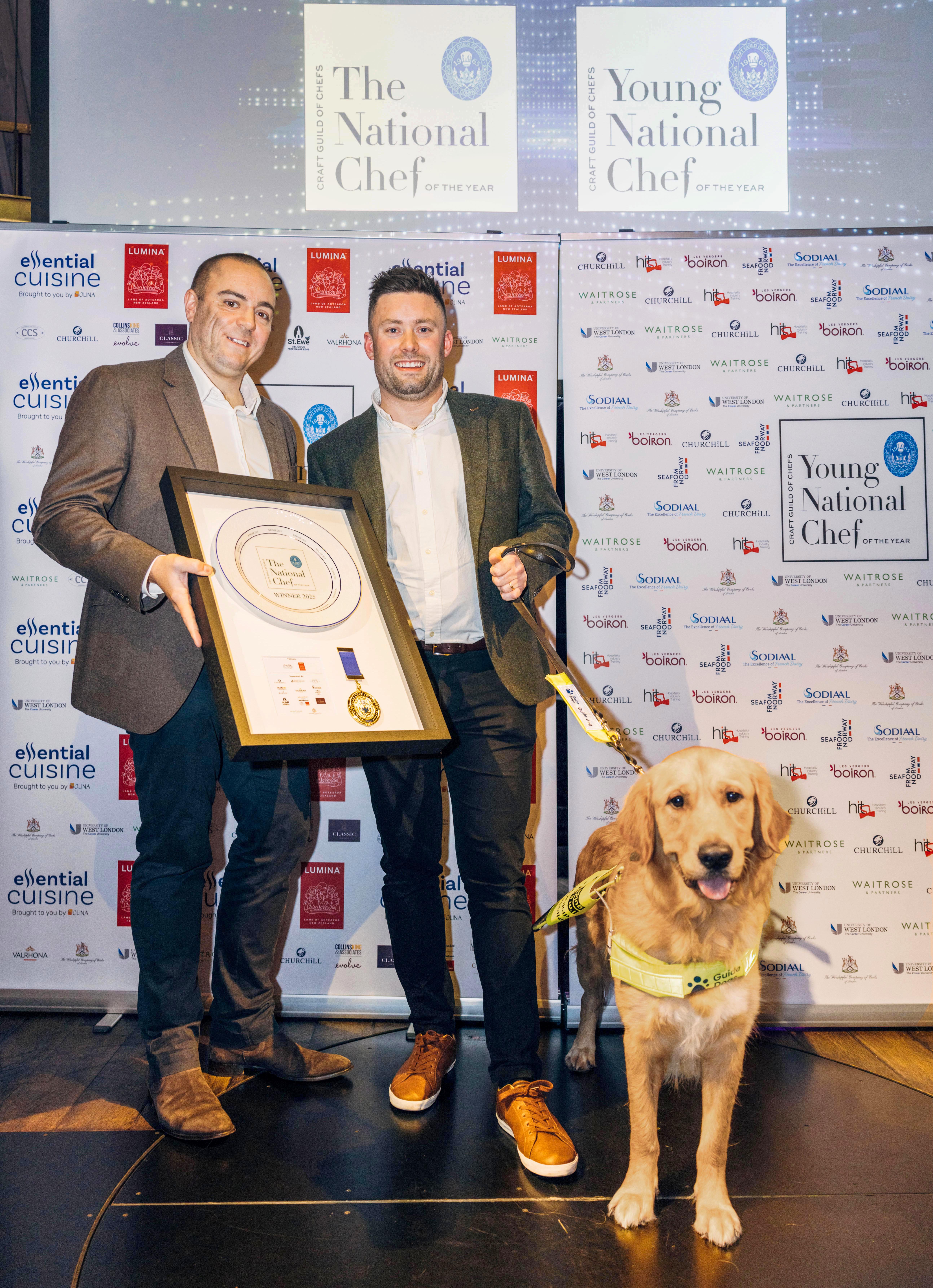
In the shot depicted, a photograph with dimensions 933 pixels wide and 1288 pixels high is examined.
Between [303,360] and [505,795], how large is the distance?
70.9 inches

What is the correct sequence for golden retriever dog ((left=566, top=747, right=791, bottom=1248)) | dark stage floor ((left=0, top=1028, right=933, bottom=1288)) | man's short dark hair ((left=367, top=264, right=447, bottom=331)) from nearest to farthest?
dark stage floor ((left=0, top=1028, right=933, bottom=1288)) < golden retriever dog ((left=566, top=747, right=791, bottom=1248)) < man's short dark hair ((left=367, top=264, right=447, bottom=331))

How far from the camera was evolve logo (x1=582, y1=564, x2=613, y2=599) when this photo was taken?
3068 millimetres

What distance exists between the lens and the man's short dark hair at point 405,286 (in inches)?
92.8

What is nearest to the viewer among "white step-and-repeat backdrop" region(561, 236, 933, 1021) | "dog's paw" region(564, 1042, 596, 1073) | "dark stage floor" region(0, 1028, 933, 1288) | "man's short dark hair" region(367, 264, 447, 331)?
"dark stage floor" region(0, 1028, 933, 1288)

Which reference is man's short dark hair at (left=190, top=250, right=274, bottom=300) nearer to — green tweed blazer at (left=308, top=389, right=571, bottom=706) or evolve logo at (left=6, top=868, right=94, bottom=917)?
green tweed blazer at (left=308, top=389, right=571, bottom=706)

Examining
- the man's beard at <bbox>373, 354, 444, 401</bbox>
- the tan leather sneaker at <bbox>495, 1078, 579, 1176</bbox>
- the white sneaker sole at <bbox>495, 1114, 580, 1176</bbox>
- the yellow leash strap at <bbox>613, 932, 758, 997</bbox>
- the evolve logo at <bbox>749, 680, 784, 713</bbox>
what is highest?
the man's beard at <bbox>373, 354, 444, 401</bbox>

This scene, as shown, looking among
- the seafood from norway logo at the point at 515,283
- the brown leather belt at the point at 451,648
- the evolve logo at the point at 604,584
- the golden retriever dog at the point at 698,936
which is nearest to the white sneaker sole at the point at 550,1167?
the golden retriever dog at the point at 698,936

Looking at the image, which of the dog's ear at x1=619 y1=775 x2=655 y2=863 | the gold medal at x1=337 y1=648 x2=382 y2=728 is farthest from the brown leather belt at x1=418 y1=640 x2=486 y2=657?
the dog's ear at x1=619 y1=775 x2=655 y2=863

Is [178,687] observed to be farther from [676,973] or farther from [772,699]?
[772,699]

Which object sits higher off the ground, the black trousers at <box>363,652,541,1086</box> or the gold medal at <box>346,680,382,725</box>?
the gold medal at <box>346,680,382,725</box>

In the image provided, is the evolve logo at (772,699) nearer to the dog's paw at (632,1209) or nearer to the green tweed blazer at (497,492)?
the green tweed blazer at (497,492)

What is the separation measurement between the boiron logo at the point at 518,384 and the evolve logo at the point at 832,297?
3.40 feet

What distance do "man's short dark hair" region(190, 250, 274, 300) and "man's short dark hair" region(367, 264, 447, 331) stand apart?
0.30m

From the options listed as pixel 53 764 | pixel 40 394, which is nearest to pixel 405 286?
pixel 40 394
